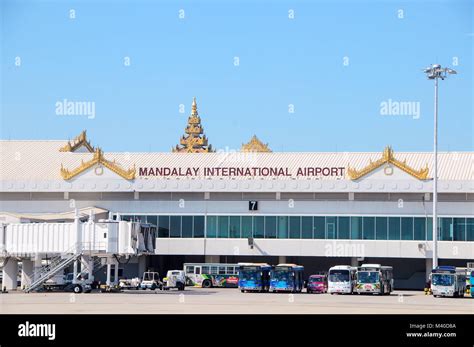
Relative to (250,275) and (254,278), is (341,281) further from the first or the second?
(250,275)

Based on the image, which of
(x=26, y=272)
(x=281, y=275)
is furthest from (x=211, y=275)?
(x=26, y=272)

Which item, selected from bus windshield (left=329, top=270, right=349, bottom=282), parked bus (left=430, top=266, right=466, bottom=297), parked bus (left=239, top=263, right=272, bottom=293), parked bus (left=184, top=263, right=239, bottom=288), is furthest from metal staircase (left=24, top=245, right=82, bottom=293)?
parked bus (left=430, top=266, right=466, bottom=297)

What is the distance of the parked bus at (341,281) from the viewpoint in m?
70.8

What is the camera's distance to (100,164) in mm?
92562

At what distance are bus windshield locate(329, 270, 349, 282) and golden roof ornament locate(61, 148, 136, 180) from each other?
26.7m

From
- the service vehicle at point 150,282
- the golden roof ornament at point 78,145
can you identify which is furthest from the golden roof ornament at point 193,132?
the service vehicle at point 150,282

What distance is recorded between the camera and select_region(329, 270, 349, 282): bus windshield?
71.0m

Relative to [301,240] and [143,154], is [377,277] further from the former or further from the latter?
[143,154]

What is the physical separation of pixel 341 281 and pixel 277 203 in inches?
796

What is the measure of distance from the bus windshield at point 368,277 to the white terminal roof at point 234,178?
18.0 m

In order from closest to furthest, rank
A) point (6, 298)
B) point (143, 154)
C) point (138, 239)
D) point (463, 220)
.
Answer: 1. point (6, 298)
2. point (138, 239)
3. point (463, 220)
4. point (143, 154)
